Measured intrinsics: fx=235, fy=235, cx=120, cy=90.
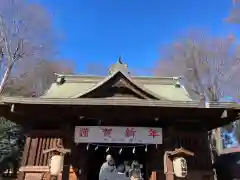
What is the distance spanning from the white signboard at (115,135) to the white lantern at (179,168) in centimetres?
87

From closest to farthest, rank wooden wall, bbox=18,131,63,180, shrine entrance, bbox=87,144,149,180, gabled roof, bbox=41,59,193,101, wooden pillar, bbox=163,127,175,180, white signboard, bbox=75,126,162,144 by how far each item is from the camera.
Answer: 1. wooden pillar, bbox=163,127,175,180
2. white signboard, bbox=75,126,162,144
3. wooden wall, bbox=18,131,63,180
4. shrine entrance, bbox=87,144,149,180
5. gabled roof, bbox=41,59,193,101

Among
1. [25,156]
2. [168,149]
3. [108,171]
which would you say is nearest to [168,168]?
[168,149]

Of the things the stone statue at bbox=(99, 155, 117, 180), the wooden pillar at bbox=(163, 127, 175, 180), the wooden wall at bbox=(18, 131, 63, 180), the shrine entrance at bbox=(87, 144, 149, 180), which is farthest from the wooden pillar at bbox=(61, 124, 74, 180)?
the wooden pillar at bbox=(163, 127, 175, 180)

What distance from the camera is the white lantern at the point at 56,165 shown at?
7125mm

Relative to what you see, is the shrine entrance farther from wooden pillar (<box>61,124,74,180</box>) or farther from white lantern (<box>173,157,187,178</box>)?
white lantern (<box>173,157,187,178</box>)

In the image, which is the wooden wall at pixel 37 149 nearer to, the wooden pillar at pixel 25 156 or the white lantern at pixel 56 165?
the wooden pillar at pixel 25 156

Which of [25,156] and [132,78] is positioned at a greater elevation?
[132,78]

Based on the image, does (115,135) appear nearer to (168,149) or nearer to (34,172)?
(168,149)

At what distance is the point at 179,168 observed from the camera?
23.7ft

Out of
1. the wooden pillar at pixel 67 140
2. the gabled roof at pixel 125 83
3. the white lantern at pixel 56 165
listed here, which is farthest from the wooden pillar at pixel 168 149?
the white lantern at pixel 56 165

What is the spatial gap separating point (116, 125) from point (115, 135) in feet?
1.24

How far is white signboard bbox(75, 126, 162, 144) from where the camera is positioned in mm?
7828

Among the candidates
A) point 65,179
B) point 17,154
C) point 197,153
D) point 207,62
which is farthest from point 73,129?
point 207,62

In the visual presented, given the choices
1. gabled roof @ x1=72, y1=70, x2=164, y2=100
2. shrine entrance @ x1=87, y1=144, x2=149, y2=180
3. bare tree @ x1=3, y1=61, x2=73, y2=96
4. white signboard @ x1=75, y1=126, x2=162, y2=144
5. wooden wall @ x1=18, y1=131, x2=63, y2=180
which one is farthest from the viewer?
bare tree @ x1=3, y1=61, x2=73, y2=96
